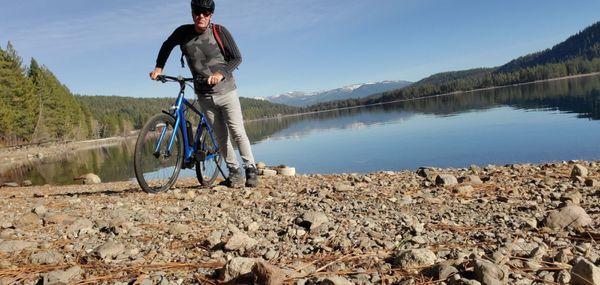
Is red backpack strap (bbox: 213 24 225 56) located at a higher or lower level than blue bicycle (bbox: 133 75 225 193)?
higher

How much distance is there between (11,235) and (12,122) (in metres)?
61.1

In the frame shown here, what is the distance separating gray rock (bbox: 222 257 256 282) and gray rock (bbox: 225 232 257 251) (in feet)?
1.71

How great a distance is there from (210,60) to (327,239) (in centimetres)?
359

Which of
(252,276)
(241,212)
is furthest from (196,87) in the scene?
(252,276)

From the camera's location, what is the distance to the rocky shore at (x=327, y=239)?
2125 mm

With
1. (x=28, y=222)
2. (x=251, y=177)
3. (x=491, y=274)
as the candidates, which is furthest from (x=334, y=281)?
(x=251, y=177)

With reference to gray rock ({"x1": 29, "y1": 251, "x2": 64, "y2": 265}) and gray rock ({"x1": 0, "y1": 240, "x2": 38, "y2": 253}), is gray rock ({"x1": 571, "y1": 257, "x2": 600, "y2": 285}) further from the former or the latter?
gray rock ({"x1": 0, "y1": 240, "x2": 38, "y2": 253})

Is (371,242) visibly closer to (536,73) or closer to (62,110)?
(62,110)

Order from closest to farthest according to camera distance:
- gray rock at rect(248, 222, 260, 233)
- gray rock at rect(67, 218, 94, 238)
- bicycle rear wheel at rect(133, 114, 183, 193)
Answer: gray rock at rect(248, 222, 260, 233) → gray rock at rect(67, 218, 94, 238) → bicycle rear wheel at rect(133, 114, 183, 193)

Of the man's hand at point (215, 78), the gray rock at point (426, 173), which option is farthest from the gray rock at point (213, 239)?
the gray rock at point (426, 173)

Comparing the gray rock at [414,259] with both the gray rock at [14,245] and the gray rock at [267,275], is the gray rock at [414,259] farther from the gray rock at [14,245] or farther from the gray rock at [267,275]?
the gray rock at [14,245]

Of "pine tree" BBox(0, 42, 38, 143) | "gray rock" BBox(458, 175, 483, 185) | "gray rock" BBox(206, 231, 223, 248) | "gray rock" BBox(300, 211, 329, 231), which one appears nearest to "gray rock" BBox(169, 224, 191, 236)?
"gray rock" BBox(206, 231, 223, 248)

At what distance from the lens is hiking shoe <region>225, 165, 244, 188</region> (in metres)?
5.98

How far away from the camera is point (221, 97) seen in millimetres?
5590
